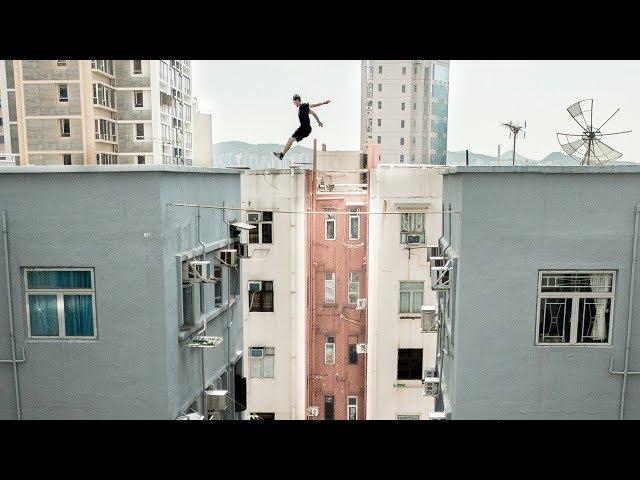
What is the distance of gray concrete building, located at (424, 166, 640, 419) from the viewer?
4.60 metres

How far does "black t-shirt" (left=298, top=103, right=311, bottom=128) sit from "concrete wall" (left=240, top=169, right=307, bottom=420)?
16.5 ft

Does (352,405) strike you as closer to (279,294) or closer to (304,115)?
(279,294)

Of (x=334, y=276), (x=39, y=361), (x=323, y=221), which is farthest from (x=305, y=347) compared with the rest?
(x=39, y=361)

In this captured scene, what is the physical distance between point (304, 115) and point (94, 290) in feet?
8.13

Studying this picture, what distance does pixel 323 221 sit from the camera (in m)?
10.8

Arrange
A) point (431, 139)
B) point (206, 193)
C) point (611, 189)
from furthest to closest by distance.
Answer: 1. point (431, 139)
2. point (206, 193)
3. point (611, 189)

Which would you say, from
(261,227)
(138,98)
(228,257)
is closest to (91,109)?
(138,98)

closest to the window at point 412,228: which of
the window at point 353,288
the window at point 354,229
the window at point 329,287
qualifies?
the window at point 354,229

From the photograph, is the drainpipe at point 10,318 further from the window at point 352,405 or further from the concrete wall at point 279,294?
the window at point 352,405

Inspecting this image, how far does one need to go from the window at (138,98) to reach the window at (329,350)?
18.5m

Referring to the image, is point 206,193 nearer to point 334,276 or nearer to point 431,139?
point 334,276

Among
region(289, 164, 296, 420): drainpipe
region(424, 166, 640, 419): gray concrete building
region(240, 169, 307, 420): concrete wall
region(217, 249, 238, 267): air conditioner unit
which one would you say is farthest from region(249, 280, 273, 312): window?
region(424, 166, 640, 419): gray concrete building

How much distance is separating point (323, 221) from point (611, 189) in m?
6.63

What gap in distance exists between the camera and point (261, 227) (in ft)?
33.9
